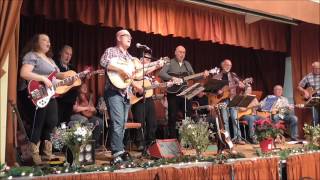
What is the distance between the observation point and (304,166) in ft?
17.6

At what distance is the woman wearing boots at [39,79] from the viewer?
413 cm

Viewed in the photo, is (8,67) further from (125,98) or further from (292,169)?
(292,169)

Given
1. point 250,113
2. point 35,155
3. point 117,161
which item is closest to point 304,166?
point 250,113

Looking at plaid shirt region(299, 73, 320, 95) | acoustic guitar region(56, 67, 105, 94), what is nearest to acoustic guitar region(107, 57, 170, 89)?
acoustic guitar region(56, 67, 105, 94)

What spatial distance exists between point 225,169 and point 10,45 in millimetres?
2755

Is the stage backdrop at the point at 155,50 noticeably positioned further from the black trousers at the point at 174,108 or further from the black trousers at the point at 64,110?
the black trousers at the point at 174,108

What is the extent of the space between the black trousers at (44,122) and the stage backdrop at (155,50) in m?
2.84

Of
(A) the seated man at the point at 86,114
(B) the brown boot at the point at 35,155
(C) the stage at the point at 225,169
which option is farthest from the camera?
(A) the seated man at the point at 86,114

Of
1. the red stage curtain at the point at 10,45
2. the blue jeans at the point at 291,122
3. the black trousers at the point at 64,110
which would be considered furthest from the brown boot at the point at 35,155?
the blue jeans at the point at 291,122

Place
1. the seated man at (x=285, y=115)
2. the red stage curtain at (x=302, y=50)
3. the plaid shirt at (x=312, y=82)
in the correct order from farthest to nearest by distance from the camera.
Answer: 1. the red stage curtain at (x=302, y=50)
2. the plaid shirt at (x=312, y=82)
3. the seated man at (x=285, y=115)

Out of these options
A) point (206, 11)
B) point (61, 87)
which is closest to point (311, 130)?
point (206, 11)

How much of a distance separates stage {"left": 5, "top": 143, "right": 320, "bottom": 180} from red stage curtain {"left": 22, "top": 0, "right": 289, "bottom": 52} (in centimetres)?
247

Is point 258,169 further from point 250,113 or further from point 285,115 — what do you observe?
point 285,115

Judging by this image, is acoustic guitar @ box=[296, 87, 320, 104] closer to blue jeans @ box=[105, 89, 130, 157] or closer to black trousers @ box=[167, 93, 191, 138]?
black trousers @ box=[167, 93, 191, 138]
